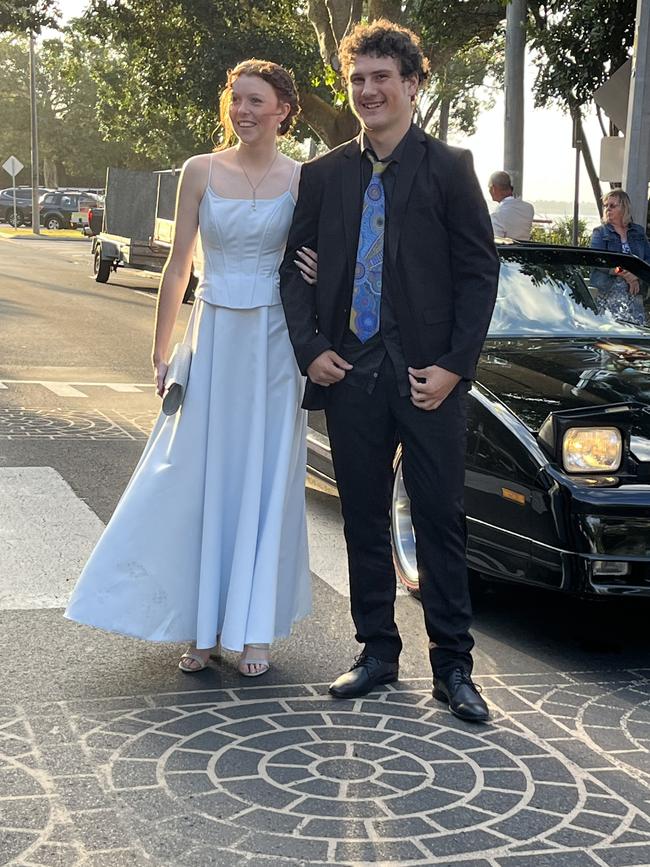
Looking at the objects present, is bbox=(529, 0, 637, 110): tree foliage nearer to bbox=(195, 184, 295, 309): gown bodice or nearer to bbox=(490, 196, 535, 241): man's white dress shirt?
bbox=(490, 196, 535, 241): man's white dress shirt

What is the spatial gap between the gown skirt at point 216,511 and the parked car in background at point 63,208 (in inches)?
2067

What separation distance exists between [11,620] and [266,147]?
2.00m

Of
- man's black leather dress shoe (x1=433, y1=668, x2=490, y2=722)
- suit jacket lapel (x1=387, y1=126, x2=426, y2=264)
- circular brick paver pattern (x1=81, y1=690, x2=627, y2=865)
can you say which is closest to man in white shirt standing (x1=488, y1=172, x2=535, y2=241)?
suit jacket lapel (x1=387, y1=126, x2=426, y2=264)

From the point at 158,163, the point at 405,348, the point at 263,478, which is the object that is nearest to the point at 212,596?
the point at 263,478

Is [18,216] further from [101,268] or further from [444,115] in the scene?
[101,268]

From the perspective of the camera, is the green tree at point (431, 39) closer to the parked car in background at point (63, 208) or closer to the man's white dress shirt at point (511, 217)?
the man's white dress shirt at point (511, 217)

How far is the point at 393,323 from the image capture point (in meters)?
4.21

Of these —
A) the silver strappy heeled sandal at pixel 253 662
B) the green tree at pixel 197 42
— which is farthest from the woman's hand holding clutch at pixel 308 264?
the green tree at pixel 197 42

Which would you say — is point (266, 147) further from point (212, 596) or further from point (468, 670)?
point (468, 670)

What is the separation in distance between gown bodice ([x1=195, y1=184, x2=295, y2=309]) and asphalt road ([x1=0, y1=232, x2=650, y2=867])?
128 centimetres

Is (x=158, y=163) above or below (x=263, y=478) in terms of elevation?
above

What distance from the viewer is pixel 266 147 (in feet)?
14.4

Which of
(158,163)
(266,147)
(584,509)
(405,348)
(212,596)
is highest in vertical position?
(158,163)

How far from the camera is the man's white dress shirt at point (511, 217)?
35.7 ft
